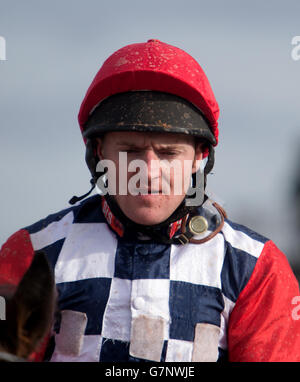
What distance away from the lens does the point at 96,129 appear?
9.83 feet

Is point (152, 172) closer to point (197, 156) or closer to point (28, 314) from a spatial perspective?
point (197, 156)

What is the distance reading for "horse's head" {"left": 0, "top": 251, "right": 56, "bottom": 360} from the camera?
186 cm

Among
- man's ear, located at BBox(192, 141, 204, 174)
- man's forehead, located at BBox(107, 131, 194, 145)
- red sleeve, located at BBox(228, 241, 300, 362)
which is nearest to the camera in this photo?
red sleeve, located at BBox(228, 241, 300, 362)

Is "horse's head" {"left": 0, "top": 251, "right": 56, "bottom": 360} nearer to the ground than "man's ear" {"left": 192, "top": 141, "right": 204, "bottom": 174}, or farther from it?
nearer to the ground

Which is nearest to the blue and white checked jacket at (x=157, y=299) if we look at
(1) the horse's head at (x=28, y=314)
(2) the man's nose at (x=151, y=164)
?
(2) the man's nose at (x=151, y=164)


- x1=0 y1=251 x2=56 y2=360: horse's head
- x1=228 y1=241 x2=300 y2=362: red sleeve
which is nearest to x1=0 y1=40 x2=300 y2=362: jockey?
x1=228 y1=241 x2=300 y2=362: red sleeve

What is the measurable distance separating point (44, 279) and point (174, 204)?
3.82 ft

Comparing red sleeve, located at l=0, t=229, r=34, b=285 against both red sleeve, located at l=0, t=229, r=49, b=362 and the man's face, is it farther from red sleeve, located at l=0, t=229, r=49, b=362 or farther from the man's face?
the man's face

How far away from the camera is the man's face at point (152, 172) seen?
2.87 m

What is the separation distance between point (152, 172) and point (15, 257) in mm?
785

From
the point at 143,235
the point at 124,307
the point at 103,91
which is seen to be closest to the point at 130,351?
the point at 124,307

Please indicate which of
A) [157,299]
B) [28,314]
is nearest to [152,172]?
[157,299]

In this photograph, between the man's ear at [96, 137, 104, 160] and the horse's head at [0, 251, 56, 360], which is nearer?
the horse's head at [0, 251, 56, 360]

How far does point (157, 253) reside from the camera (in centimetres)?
298
